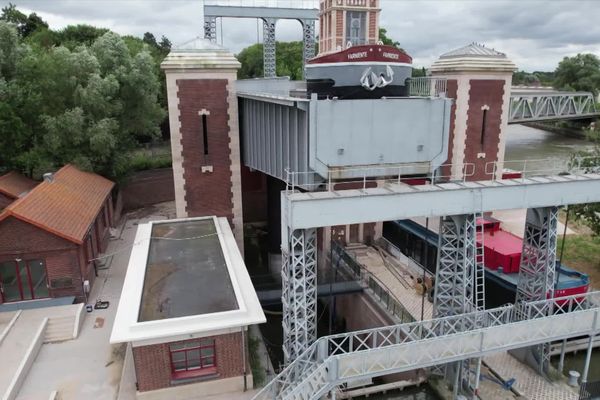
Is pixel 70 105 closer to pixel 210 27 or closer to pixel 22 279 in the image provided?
pixel 22 279

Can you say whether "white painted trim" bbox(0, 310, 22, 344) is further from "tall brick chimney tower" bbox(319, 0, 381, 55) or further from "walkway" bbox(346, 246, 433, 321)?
"tall brick chimney tower" bbox(319, 0, 381, 55)

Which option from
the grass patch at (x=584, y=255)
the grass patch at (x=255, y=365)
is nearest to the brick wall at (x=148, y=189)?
the grass patch at (x=255, y=365)

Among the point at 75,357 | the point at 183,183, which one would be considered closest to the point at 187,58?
the point at 183,183

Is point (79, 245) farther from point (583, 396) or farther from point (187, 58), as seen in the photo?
point (583, 396)

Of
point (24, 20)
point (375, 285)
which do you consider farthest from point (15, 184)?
point (24, 20)

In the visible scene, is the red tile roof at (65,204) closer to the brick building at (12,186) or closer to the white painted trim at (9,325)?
the brick building at (12,186)

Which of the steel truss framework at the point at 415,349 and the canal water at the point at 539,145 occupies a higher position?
the steel truss framework at the point at 415,349
